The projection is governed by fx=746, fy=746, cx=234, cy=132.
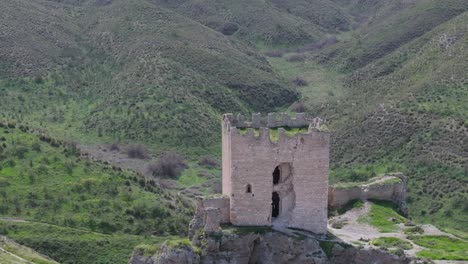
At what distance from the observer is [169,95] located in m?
71.6

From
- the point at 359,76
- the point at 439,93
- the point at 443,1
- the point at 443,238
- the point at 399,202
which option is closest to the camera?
the point at 443,238

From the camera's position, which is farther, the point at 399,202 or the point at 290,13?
the point at 290,13

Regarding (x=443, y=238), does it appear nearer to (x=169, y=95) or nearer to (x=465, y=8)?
(x=169, y=95)

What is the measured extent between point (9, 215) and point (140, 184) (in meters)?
10.2

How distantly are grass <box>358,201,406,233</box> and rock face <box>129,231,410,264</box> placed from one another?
11.1 feet

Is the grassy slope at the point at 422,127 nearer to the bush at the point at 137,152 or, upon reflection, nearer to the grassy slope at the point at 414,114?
the grassy slope at the point at 414,114

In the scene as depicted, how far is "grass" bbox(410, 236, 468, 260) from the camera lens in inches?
1053

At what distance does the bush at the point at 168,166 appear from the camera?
58.7 metres

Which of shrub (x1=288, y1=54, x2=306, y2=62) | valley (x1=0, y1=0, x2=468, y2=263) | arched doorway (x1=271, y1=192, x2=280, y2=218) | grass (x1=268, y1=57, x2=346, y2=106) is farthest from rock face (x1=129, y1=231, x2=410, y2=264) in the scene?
shrub (x1=288, y1=54, x2=306, y2=62)

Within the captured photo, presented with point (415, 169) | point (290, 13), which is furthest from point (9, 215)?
point (290, 13)

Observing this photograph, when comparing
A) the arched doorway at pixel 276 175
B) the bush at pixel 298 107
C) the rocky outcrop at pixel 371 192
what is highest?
the bush at pixel 298 107

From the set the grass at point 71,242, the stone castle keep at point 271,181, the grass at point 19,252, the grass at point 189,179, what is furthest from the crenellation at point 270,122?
the grass at point 189,179

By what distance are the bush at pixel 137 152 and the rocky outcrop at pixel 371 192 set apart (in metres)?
31.3

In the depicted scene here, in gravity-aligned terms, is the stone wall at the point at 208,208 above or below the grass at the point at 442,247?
above
